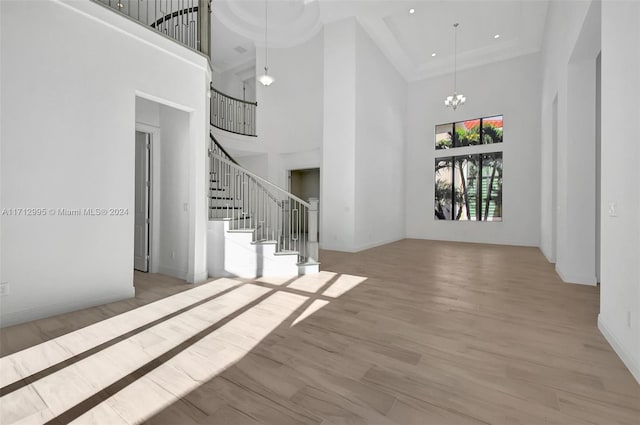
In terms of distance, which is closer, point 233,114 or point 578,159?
point 578,159

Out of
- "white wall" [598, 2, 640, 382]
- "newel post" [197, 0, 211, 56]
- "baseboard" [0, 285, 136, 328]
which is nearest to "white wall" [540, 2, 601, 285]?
"white wall" [598, 2, 640, 382]

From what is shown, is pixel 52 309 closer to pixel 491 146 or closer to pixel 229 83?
pixel 229 83

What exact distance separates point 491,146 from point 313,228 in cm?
754

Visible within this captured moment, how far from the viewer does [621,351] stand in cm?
225

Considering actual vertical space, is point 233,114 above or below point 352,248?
above

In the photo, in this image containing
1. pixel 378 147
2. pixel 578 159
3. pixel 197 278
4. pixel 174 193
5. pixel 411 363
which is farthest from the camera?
pixel 378 147

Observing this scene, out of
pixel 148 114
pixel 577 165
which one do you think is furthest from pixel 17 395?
pixel 577 165

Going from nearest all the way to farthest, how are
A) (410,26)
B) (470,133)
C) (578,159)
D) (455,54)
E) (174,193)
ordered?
(578,159)
(174,193)
(410,26)
(455,54)
(470,133)

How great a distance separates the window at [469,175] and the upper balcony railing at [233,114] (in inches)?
263

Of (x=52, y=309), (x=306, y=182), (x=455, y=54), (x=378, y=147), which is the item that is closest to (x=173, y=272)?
(x=52, y=309)

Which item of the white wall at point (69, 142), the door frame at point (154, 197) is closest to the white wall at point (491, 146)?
the door frame at point (154, 197)

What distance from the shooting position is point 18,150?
285 cm

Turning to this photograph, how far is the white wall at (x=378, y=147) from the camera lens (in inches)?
305

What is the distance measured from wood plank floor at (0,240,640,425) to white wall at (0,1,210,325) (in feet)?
1.32
